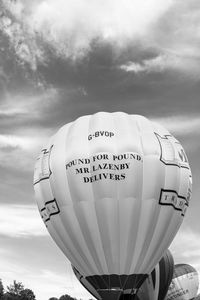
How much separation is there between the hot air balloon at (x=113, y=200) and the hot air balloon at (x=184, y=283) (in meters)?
18.8

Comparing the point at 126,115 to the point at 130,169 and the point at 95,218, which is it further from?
the point at 95,218

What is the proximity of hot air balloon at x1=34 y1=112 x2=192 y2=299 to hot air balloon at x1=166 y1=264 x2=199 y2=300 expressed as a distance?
1880 cm

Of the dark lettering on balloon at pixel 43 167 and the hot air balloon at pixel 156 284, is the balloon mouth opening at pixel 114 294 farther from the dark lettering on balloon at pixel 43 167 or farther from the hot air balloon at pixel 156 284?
the hot air balloon at pixel 156 284

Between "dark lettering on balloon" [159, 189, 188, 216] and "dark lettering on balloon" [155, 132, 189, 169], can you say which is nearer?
"dark lettering on balloon" [159, 189, 188, 216]

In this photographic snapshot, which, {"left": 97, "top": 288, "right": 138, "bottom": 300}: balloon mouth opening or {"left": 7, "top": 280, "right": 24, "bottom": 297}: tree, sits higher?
{"left": 7, "top": 280, "right": 24, "bottom": 297}: tree

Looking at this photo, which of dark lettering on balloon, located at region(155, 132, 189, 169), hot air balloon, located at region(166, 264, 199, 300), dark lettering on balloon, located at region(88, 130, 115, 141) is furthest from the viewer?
hot air balloon, located at region(166, 264, 199, 300)

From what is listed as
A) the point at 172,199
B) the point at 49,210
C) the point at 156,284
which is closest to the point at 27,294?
the point at 156,284

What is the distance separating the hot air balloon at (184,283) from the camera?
127 feet

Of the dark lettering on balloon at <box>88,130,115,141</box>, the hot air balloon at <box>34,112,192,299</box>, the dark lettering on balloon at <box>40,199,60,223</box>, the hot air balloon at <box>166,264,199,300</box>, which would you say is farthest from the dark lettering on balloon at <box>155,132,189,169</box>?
Result: the hot air balloon at <box>166,264,199,300</box>

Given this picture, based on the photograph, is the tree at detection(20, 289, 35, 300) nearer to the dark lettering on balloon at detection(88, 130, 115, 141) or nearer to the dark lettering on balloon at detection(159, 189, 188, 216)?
the dark lettering on balloon at detection(159, 189, 188, 216)

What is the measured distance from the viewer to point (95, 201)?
2011 cm

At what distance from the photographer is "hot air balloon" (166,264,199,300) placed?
38656 millimetres

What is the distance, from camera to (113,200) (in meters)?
20.0

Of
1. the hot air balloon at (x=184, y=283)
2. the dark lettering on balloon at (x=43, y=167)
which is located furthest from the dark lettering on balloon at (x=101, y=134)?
the hot air balloon at (x=184, y=283)
